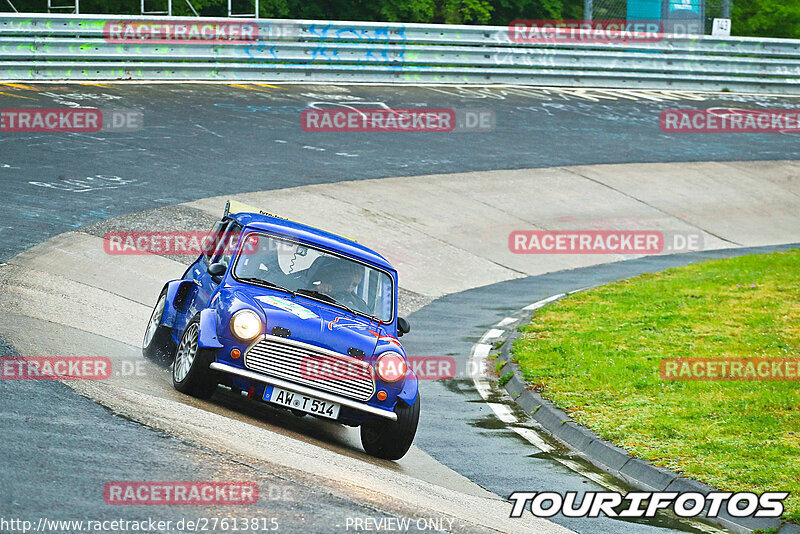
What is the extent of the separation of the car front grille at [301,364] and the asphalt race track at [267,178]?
63cm

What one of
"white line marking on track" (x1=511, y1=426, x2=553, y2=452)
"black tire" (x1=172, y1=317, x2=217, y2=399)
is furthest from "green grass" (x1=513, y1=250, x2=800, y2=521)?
"black tire" (x1=172, y1=317, x2=217, y2=399)

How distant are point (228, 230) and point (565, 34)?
2100 cm

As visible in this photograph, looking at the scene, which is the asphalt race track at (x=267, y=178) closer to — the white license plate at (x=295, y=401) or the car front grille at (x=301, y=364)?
the white license plate at (x=295, y=401)

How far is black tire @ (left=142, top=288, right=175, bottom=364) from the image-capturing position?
10609 millimetres

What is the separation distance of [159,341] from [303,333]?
2376 millimetres

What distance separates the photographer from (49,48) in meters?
24.5

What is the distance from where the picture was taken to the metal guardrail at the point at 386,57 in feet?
80.9

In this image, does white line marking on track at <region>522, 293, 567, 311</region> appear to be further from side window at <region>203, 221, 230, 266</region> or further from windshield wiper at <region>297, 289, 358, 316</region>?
windshield wiper at <region>297, 289, 358, 316</region>

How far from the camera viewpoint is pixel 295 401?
882cm

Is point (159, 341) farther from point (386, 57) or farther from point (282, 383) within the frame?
point (386, 57)

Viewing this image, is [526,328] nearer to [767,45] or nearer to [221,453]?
[221,453]

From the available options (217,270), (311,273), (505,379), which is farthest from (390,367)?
(505,379)

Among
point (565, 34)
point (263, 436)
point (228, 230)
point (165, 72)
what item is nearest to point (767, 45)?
point (565, 34)

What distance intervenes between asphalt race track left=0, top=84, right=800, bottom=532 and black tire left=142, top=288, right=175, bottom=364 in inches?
16.0
